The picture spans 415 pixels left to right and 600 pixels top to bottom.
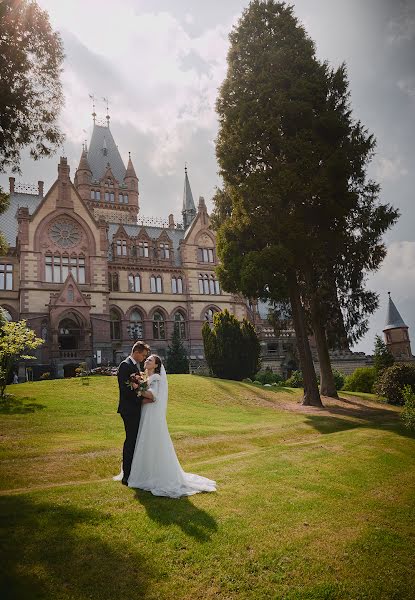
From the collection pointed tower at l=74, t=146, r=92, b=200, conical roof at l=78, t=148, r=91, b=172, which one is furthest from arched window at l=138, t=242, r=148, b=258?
conical roof at l=78, t=148, r=91, b=172

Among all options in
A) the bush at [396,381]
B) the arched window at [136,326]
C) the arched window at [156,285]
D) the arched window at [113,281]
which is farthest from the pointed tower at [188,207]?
the bush at [396,381]

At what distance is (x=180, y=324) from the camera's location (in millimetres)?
45188

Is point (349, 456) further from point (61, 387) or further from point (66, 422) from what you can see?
point (61, 387)

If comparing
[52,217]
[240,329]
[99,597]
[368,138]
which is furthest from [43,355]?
[99,597]

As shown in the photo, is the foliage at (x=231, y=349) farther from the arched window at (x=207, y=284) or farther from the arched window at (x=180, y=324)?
the arched window at (x=207, y=284)

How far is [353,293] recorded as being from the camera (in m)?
23.4

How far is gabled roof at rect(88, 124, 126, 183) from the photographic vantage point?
60094 millimetres

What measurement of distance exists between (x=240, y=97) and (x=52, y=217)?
942 inches

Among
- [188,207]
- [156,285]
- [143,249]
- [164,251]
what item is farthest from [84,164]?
[156,285]

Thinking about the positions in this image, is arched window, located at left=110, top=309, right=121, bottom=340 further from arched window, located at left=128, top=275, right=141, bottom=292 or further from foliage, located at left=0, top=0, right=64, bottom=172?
foliage, located at left=0, top=0, right=64, bottom=172

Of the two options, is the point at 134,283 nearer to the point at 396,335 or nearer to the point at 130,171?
the point at 130,171

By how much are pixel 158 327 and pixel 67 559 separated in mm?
39068

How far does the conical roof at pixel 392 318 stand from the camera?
52625mm

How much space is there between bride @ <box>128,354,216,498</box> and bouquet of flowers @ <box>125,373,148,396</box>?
0.09m
